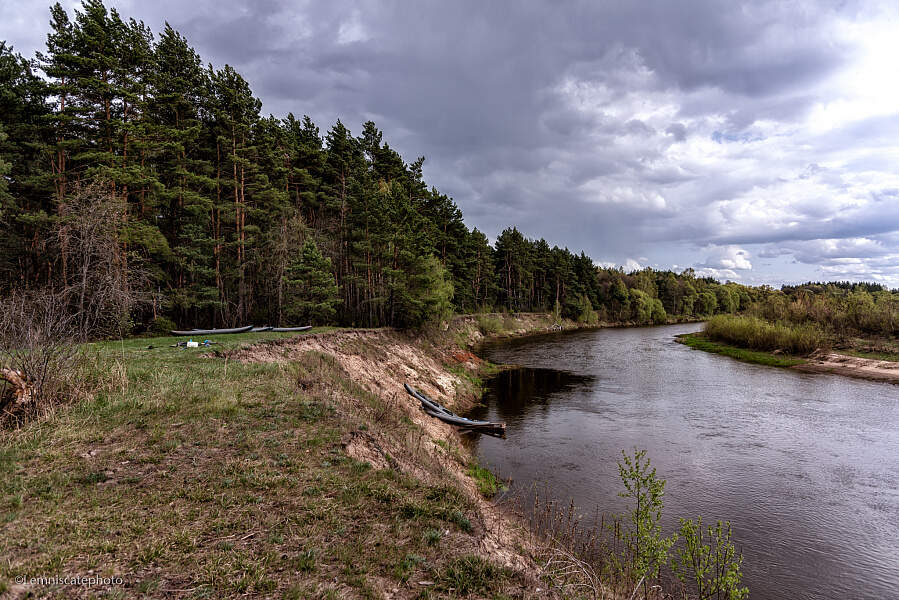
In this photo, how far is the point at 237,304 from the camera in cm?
3459

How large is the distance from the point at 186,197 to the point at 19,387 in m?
23.3

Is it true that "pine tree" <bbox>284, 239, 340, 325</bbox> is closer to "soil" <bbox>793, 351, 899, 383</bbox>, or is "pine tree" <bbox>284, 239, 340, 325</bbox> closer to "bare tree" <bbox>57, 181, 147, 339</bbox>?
"bare tree" <bbox>57, 181, 147, 339</bbox>

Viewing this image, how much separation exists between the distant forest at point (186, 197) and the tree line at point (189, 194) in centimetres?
15

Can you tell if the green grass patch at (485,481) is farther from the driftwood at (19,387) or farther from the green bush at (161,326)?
the green bush at (161,326)

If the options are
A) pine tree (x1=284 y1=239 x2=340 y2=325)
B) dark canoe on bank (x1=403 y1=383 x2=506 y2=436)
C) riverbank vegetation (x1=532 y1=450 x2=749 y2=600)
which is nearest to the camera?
riverbank vegetation (x1=532 y1=450 x2=749 y2=600)

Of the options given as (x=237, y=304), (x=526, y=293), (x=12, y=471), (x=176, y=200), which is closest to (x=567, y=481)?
(x=12, y=471)

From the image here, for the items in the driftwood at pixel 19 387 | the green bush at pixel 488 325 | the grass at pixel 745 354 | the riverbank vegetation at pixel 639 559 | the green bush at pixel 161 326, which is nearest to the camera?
the riverbank vegetation at pixel 639 559

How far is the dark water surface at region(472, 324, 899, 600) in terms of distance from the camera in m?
10.9

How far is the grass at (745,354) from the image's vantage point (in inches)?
1598

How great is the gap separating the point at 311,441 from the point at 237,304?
30.2 metres

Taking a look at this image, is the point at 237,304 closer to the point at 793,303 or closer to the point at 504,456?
the point at 504,456

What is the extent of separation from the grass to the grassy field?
48.2 meters

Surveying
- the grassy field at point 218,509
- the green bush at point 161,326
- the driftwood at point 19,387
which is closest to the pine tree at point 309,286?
the green bush at point 161,326

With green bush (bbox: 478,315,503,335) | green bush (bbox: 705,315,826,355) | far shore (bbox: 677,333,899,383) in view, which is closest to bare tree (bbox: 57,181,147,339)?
green bush (bbox: 478,315,503,335)
